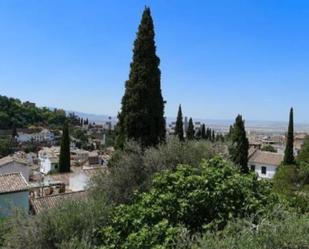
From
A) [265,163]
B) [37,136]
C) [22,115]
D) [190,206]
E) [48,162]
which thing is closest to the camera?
[190,206]

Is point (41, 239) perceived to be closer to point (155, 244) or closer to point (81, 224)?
point (81, 224)

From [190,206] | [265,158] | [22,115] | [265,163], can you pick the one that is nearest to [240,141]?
[265,163]

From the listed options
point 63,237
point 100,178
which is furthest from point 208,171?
point 100,178

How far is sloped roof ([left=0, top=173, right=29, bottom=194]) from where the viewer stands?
2140cm

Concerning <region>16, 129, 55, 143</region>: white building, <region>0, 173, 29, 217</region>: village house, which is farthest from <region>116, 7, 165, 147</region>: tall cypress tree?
<region>16, 129, 55, 143</region>: white building

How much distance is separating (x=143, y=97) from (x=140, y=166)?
4.06 meters

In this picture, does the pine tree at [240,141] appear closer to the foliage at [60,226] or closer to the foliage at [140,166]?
the foliage at [140,166]

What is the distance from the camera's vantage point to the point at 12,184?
22.1 m

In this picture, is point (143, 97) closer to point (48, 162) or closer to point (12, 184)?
point (12, 184)

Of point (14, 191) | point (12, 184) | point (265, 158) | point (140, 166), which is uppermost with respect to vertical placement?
point (140, 166)

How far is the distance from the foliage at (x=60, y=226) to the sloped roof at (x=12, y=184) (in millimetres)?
13378

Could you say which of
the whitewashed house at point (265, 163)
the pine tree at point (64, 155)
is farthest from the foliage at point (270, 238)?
the whitewashed house at point (265, 163)

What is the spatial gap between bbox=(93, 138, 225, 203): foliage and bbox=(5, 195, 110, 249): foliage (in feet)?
9.48

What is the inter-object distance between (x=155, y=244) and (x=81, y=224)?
2.13 meters
